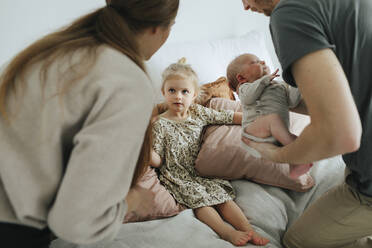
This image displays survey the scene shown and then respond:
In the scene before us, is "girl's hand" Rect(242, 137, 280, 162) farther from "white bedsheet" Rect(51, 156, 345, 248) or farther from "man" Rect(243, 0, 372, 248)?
"white bedsheet" Rect(51, 156, 345, 248)

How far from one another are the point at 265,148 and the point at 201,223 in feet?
1.49

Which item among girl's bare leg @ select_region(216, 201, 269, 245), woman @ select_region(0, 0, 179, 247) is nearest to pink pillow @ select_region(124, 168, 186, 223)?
girl's bare leg @ select_region(216, 201, 269, 245)

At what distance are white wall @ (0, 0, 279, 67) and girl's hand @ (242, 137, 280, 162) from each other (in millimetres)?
1119

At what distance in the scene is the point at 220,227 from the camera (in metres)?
1.25

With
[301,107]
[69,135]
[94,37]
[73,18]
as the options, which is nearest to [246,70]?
[301,107]

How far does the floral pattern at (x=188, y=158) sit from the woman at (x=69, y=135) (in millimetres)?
688

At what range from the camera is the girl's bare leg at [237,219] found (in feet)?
3.90

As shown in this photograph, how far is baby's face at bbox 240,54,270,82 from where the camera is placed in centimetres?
130

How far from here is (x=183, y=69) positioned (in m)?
Answer: 1.69

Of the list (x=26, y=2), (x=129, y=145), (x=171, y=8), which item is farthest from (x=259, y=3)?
(x=26, y=2)

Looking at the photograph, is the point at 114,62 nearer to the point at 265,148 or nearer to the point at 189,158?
the point at 265,148

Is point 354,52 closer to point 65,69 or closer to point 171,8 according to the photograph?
point 171,8

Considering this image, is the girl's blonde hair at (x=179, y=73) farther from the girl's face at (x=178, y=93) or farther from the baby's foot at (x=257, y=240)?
the baby's foot at (x=257, y=240)

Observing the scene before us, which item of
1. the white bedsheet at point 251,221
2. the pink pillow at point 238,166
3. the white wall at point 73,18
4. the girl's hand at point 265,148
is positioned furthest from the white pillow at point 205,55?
the girl's hand at point 265,148
